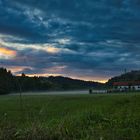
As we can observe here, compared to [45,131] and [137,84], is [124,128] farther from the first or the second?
Answer: [137,84]

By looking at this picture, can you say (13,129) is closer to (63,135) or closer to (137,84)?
(63,135)

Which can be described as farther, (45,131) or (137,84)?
(137,84)

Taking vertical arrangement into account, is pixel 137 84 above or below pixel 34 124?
above

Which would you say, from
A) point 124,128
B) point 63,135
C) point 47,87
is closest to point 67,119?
point 124,128

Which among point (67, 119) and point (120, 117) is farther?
point (120, 117)

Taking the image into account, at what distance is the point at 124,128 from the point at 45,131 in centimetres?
224

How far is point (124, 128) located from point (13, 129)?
8.32 feet

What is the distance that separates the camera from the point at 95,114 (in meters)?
10.7

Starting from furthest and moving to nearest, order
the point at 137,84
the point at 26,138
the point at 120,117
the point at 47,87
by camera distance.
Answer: the point at 47,87
the point at 137,84
the point at 120,117
the point at 26,138

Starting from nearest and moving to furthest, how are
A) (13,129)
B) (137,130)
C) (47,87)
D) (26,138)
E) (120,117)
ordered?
1. (26,138)
2. (13,129)
3. (137,130)
4. (120,117)
5. (47,87)

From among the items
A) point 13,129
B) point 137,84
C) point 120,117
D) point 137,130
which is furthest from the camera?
point 137,84

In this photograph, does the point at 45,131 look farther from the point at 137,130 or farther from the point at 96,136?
the point at 137,130

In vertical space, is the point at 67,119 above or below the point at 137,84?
below

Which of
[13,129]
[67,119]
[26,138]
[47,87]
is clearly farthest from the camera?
[47,87]
